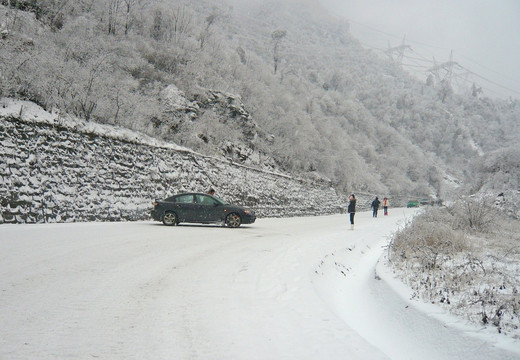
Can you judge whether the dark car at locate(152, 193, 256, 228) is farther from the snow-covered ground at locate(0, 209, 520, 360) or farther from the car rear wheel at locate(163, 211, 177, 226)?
the snow-covered ground at locate(0, 209, 520, 360)

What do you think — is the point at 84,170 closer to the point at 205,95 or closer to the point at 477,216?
the point at 205,95

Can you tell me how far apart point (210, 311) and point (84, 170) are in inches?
485

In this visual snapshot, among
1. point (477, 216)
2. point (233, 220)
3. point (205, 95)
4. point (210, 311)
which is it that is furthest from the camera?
point (205, 95)

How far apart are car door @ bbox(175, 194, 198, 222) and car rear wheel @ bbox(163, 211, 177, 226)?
0.25 meters

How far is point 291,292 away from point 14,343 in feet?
12.1

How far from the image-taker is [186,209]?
1513cm

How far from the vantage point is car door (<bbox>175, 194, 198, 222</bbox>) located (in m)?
15.1

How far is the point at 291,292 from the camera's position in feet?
17.7

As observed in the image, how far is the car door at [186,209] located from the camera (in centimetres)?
1509

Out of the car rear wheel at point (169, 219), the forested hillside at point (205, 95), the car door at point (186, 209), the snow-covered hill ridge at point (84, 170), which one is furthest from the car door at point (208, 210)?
the forested hillside at point (205, 95)

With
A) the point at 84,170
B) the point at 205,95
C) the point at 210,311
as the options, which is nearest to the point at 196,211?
the point at 84,170

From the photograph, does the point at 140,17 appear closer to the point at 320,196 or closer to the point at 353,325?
the point at 320,196

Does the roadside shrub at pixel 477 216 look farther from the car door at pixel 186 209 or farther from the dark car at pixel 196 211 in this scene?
the car door at pixel 186 209

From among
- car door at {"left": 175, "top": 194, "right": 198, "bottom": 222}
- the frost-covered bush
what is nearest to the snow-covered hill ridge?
car door at {"left": 175, "top": 194, "right": 198, "bottom": 222}
